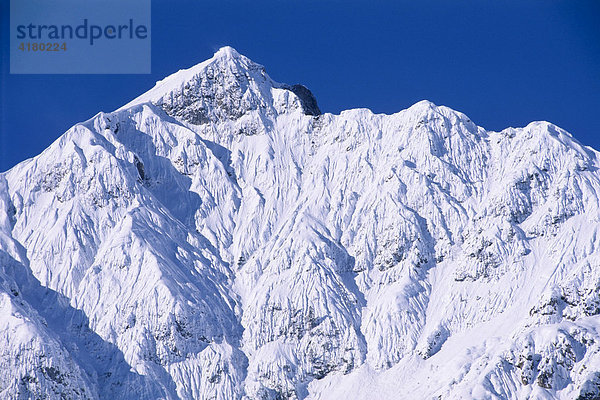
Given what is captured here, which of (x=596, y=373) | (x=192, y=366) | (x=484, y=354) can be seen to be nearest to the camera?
(x=596, y=373)

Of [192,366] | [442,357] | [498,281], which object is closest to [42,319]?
[192,366]

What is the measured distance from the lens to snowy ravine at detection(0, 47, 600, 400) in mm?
162500

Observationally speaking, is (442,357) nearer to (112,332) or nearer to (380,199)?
(380,199)

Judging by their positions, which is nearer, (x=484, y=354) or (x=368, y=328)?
(x=484, y=354)

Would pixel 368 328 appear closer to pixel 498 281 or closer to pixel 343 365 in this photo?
pixel 343 365

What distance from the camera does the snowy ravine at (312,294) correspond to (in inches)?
6398

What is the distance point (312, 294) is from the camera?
597ft

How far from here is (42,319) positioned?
171500 millimetres

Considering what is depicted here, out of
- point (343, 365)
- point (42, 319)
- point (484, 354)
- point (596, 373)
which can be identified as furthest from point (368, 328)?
point (42, 319)

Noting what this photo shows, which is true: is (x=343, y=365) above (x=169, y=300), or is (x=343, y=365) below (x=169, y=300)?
below

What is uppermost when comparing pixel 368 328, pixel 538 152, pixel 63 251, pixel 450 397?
pixel 538 152

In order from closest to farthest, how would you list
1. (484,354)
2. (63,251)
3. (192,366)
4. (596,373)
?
(596,373), (484,354), (192,366), (63,251)

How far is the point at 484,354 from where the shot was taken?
16288 centimetres

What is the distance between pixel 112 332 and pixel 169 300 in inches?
424
